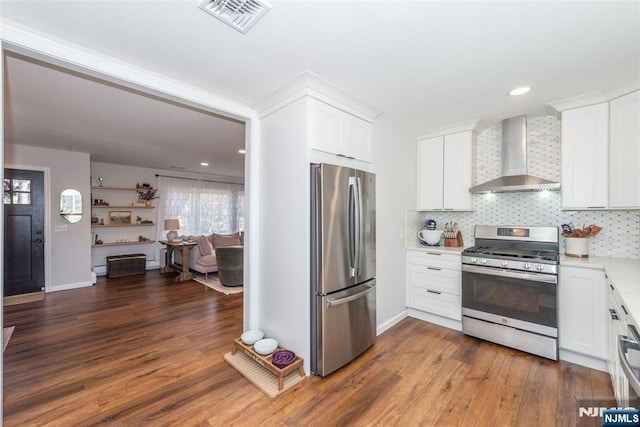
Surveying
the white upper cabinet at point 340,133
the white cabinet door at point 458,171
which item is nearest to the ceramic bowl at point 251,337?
the white upper cabinet at point 340,133

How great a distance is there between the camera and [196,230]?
7.29m

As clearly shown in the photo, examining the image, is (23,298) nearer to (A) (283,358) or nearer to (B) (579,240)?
(A) (283,358)

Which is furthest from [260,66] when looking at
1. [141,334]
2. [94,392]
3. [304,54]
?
[141,334]

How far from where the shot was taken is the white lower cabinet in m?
3.16

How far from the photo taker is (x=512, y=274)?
2646mm

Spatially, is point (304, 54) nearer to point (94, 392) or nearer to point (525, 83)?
point (525, 83)

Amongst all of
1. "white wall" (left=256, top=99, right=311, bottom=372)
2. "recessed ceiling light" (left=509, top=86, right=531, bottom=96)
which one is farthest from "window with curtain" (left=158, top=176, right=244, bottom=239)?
"recessed ceiling light" (left=509, top=86, right=531, bottom=96)

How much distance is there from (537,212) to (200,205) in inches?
287

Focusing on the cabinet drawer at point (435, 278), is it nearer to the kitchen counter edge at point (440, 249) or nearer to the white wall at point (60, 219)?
the kitchen counter edge at point (440, 249)

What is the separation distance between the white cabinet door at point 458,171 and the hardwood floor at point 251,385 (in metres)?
1.61

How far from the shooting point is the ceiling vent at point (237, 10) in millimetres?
1435

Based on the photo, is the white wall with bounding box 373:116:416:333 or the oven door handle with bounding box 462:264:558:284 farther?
the white wall with bounding box 373:116:416:333

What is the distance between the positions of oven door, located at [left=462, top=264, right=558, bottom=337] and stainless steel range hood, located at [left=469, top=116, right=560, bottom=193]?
0.97 m

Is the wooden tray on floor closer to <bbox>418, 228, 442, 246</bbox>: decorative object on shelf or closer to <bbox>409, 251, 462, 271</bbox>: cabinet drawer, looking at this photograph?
<bbox>409, 251, 462, 271</bbox>: cabinet drawer
